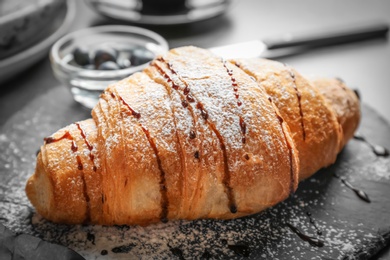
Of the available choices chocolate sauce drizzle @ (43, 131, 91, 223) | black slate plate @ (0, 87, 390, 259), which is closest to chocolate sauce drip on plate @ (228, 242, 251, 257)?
black slate plate @ (0, 87, 390, 259)

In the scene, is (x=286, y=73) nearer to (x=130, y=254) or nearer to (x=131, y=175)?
(x=131, y=175)

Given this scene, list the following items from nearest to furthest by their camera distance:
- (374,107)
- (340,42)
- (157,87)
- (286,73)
A: (157,87) < (286,73) < (374,107) < (340,42)

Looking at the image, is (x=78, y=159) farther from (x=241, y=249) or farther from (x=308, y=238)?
(x=308, y=238)

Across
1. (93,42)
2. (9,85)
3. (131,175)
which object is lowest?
(9,85)

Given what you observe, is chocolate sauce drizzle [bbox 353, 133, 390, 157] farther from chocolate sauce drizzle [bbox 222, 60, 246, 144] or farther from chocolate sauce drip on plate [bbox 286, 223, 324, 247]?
chocolate sauce drizzle [bbox 222, 60, 246, 144]

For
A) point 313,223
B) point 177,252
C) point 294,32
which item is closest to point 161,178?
point 177,252

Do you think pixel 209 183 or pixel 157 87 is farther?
pixel 157 87

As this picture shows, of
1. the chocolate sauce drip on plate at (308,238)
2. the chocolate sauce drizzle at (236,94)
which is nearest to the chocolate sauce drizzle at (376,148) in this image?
the chocolate sauce drip on plate at (308,238)

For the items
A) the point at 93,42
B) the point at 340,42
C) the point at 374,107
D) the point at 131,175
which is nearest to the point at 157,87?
the point at 131,175
